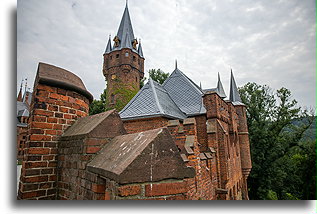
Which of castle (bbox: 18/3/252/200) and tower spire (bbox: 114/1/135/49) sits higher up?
tower spire (bbox: 114/1/135/49)

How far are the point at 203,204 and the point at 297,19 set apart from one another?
2934 millimetres

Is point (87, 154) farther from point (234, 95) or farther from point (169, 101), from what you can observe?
point (234, 95)

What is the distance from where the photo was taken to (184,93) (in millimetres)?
10344

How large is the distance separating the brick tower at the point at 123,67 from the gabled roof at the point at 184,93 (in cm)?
892

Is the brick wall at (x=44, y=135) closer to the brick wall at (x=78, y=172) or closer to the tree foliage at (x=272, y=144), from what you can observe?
the brick wall at (x=78, y=172)

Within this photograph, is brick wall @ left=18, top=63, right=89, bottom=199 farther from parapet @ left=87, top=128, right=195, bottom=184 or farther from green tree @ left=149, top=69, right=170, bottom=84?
green tree @ left=149, top=69, right=170, bottom=84

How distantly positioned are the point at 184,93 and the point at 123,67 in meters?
11.7

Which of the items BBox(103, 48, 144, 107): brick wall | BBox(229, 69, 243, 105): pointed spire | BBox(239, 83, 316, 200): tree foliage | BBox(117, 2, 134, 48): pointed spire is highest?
BBox(117, 2, 134, 48): pointed spire

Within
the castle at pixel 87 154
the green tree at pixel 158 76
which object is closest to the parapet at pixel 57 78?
the castle at pixel 87 154

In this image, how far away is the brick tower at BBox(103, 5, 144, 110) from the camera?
65.2 feet

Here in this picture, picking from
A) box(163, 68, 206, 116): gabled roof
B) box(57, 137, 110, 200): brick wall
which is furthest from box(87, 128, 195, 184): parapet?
box(163, 68, 206, 116): gabled roof

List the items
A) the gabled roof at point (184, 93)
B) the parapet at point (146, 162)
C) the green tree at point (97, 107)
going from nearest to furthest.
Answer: the parapet at point (146, 162)
the gabled roof at point (184, 93)
the green tree at point (97, 107)

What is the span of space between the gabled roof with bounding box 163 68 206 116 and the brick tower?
29.3 feet

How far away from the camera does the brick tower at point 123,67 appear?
782 inches
